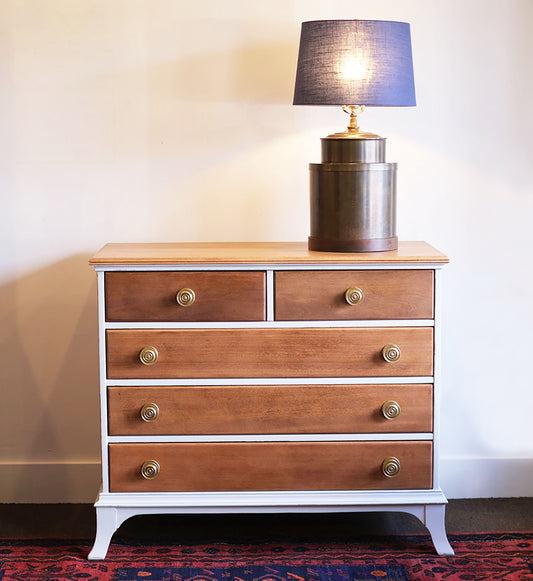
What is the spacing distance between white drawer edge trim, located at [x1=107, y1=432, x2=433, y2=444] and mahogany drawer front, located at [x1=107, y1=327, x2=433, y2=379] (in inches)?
6.8

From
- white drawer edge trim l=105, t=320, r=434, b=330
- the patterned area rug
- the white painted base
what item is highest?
white drawer edge trim l=105, t=320, r=434, b=330

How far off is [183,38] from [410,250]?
993mm

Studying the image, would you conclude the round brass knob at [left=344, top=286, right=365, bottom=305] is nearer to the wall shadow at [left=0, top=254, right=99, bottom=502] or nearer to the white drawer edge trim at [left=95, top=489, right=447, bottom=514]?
the white drawer edge trim at [left=95, top=489, right=447, bottom=514]

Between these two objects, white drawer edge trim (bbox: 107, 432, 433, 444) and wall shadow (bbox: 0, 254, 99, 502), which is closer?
white drawer edge trim (bbox: 107, 432, 433, 444)

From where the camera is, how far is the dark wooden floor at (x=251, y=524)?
2561mm

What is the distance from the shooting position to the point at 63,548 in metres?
2.47

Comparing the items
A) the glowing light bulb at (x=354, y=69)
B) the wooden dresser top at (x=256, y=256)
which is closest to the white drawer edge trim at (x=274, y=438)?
the wooden dresser top at (x=256, y=256)

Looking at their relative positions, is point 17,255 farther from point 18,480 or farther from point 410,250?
point 410,250

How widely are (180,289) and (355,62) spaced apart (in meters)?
0.78

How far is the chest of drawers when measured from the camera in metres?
2.28

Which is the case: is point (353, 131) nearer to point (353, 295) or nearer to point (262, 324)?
point (353, 295)

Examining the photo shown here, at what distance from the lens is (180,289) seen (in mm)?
2277

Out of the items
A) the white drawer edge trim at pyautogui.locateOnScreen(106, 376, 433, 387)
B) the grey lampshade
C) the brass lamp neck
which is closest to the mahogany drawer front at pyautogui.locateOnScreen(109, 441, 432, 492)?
the white drawer edge trim at pyautogui.locateOnScreen(106, 376, 433, 387)

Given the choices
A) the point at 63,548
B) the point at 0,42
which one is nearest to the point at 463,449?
the point at 63,548
